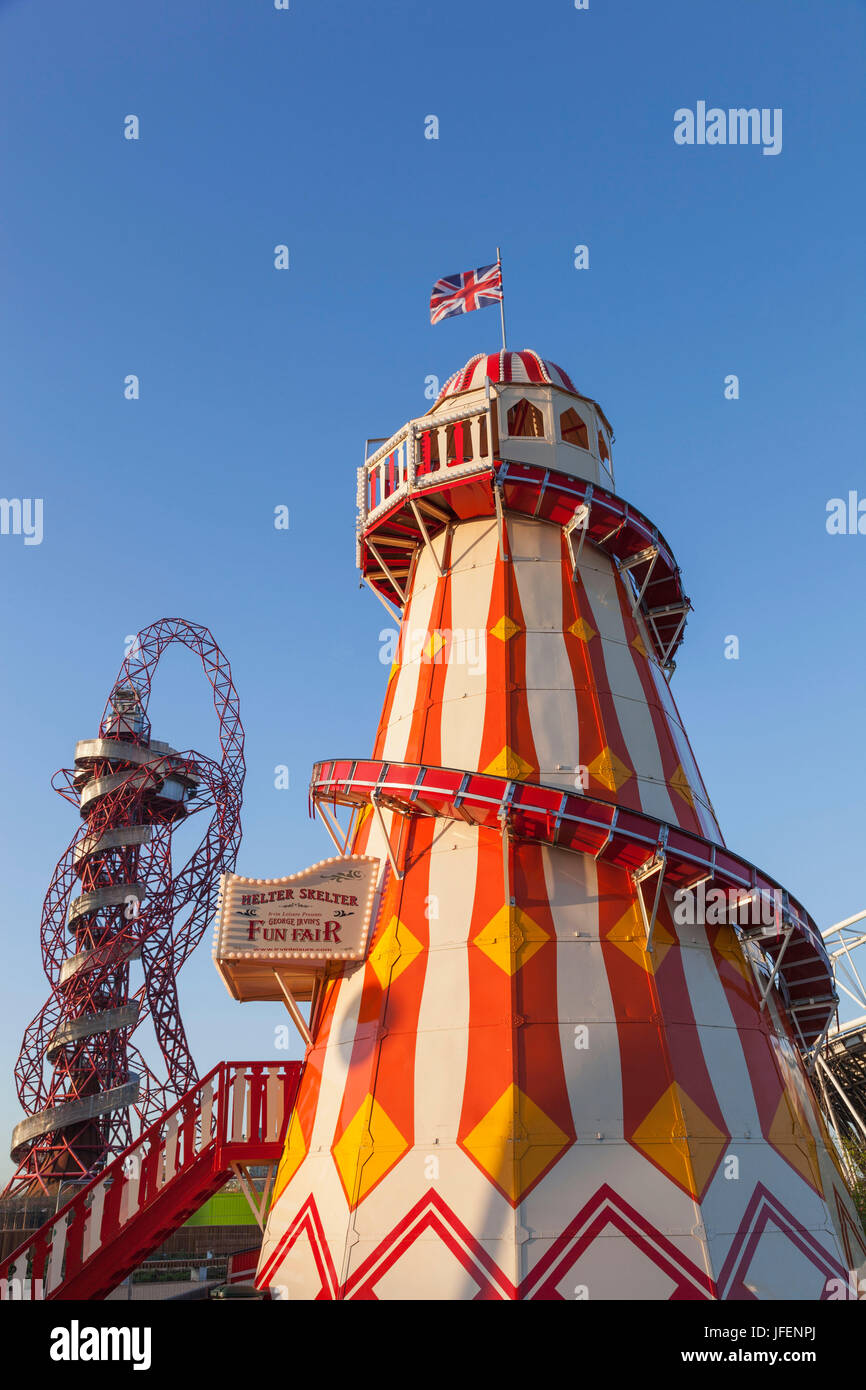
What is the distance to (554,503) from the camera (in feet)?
64.2

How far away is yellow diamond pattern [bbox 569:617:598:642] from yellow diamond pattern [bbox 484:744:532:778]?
122 inches

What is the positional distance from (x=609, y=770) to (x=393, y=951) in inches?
194

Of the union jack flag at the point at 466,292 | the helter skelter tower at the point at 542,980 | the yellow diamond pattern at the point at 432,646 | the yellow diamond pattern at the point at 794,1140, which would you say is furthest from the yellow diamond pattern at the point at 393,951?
the union jack flag at the point at 466,292

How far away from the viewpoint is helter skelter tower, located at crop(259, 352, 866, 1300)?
1267 cm

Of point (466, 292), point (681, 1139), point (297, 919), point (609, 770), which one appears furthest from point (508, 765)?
point (466, 292)

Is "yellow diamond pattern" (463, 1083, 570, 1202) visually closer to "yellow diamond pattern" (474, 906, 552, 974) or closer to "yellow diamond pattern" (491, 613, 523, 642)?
"yellow diamond pattern" (474, 906, 552, 974)

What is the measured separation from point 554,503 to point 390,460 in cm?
380

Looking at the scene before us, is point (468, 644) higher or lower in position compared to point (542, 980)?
higher

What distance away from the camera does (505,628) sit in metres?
18.5

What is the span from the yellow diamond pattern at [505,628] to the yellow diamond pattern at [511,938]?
561 centimetres

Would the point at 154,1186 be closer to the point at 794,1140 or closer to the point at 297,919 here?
the point at 297,919

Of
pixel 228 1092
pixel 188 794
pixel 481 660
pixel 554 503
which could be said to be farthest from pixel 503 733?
pixel 188 794

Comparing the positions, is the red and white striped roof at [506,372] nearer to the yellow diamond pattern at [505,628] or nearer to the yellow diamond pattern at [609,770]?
the yellow diamond pattern at [505,628]
